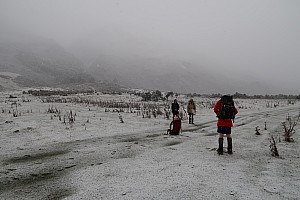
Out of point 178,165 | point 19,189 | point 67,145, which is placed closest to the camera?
point 19,189

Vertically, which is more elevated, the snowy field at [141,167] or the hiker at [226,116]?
the hiker at [226,116]

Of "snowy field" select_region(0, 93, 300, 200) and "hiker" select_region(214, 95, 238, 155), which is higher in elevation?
"hiker" select_region(214, 95, 238, 155)

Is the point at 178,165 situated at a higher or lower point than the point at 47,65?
lower

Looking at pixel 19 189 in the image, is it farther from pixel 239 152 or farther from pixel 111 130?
pixel 111 130

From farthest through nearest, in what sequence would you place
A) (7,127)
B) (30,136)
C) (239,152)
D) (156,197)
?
1. (7,127)
2. (30,136)
3. (239,152)
4. (156,197)

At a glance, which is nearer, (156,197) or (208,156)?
(156,197)

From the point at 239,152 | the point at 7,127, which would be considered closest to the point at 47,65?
the point at 7,127

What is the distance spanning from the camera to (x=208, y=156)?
6.71 meters

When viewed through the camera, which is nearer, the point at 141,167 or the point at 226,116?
the point at 141,167

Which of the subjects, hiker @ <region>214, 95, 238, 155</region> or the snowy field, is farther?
hiker @ <region>214, 95, 238, 155</region>

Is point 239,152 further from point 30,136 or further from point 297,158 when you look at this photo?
point 30,136

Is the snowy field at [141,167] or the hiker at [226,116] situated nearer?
the snowy field at [141,167]

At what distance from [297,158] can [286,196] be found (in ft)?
9.00

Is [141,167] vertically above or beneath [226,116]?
beneath
